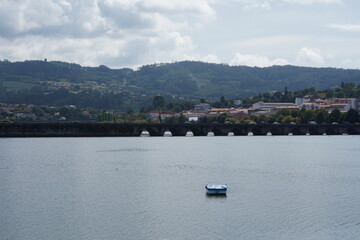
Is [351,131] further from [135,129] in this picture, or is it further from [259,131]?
[135,129]

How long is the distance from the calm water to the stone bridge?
70630 mm

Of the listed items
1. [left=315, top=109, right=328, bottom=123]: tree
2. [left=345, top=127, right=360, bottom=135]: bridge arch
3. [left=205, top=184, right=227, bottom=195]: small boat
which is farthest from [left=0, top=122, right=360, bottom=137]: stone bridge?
[left=205, top=184, right=227, bottom=195]: small boat

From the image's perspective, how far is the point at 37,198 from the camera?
45.9 m

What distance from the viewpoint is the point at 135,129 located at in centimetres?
15062

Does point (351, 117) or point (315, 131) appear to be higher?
point (351, 117)

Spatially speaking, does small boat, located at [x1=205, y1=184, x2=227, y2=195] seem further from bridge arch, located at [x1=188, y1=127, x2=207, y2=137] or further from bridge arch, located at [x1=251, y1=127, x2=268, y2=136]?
bridge arch, located at [x1=251, y1=127, x2=268, y2=136]

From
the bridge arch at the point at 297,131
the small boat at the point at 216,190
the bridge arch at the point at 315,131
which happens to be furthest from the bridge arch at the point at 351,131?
the small boat at the point at 216,190

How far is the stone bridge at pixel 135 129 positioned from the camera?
472 feet

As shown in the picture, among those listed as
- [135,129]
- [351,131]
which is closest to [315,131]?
[351,131]

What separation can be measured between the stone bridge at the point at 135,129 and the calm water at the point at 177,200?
70.6 metres

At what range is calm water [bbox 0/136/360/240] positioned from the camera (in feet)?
115

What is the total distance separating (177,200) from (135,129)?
107 m

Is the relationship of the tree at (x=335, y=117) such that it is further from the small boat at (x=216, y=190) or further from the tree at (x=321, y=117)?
the small boat at (x=216, y=190)

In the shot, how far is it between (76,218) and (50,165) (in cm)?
3459
